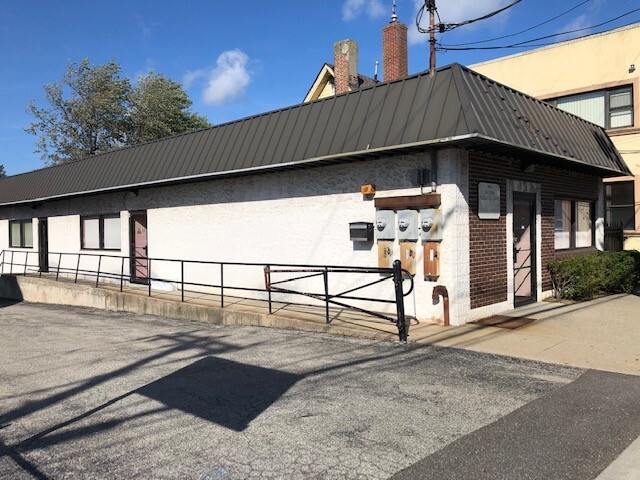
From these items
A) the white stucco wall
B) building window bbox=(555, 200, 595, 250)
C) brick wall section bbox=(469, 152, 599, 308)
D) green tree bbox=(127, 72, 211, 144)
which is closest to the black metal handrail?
the white stucco wall

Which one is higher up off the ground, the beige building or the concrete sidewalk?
the beige building

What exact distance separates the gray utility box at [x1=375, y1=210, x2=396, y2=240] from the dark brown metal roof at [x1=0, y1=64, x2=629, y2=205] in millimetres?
1177

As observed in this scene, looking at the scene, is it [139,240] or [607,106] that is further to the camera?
[607,106]

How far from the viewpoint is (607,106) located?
17625mm

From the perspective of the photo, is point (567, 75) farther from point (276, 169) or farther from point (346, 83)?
point (276, 169)

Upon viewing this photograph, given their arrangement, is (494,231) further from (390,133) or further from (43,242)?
(43,242)

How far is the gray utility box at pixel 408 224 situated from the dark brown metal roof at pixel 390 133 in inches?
46.1

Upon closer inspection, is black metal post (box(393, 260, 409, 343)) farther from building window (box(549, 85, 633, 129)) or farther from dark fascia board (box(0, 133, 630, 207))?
building window (box(549, 85, 633, 129))

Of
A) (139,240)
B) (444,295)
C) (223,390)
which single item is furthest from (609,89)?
(223,390)

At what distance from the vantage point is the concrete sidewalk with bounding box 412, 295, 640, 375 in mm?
6656

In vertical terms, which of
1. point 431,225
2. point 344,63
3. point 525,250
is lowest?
point 525,250

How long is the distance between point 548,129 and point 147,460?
9.60 m

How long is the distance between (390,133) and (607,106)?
12.6 m

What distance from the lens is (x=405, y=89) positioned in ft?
30.2
